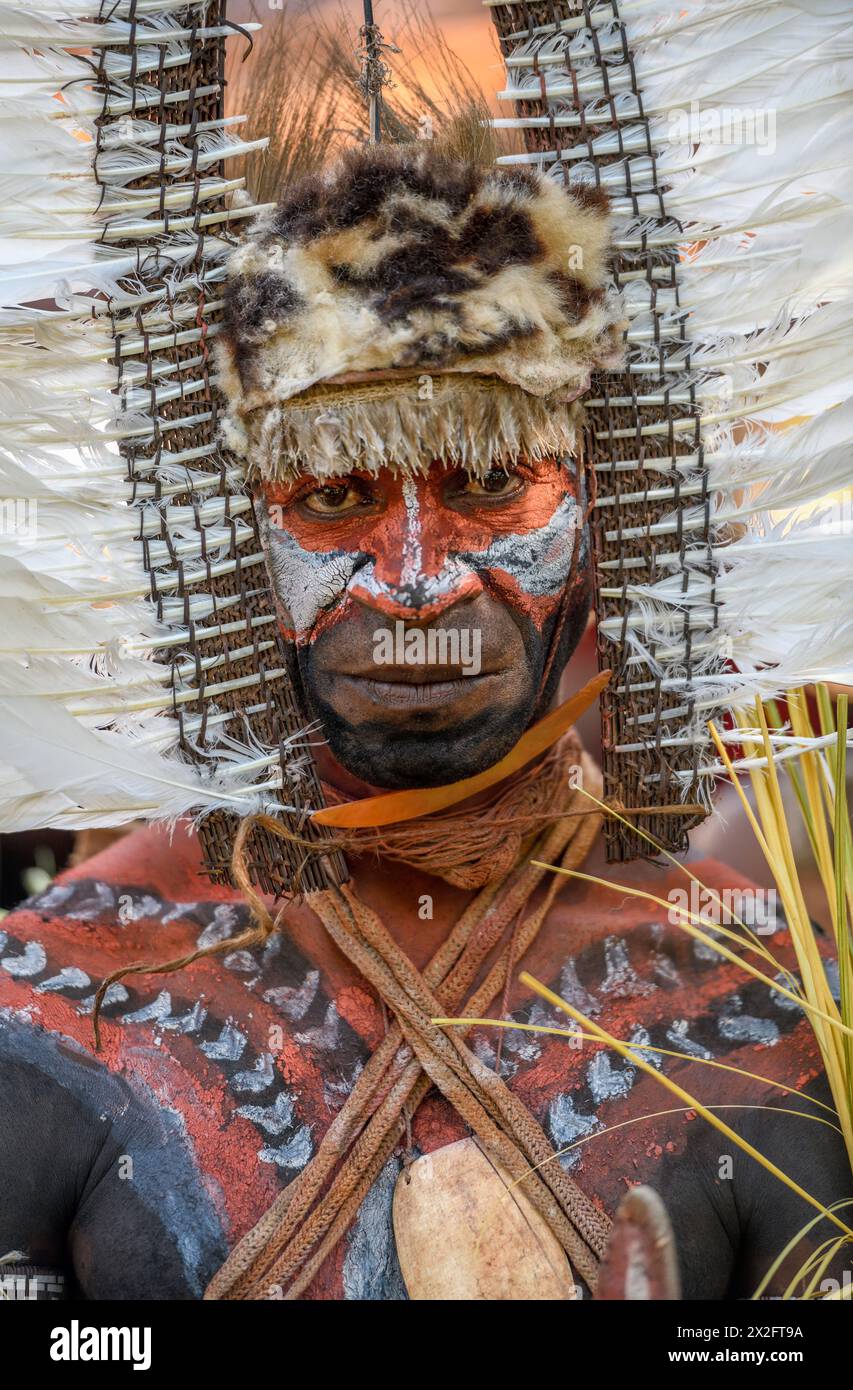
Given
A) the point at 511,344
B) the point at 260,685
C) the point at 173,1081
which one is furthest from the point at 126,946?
the point at 511,344

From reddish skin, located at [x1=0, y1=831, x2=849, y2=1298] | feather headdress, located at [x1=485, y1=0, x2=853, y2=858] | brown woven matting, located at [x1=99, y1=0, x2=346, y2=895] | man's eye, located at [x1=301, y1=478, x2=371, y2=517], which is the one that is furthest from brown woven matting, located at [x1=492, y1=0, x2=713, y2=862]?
brown woven matting, located at [x1=99, y1=0, x2=346, y2=895]

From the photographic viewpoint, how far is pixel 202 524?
2.43 metres

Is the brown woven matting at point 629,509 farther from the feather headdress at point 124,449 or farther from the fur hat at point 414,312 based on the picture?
the feather headdress at point 124,449

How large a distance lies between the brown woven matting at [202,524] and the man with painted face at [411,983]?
62mm

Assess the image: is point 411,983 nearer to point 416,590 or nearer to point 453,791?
point 453,791

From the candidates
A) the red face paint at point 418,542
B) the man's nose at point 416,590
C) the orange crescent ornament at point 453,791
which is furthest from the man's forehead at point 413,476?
the orange crescent ornament at point 453,791

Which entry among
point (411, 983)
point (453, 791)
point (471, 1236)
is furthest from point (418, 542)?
point (471, 1236)

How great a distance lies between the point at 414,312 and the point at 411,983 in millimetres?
1138

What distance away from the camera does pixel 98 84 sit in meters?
2.35

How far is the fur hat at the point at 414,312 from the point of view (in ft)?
7.20

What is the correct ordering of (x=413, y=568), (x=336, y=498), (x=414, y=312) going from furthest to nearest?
(x=336, y=498) → (x=413, y=568) → (x=414, y=312)

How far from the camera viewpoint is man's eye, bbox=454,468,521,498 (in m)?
2.36

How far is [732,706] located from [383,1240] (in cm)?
108
